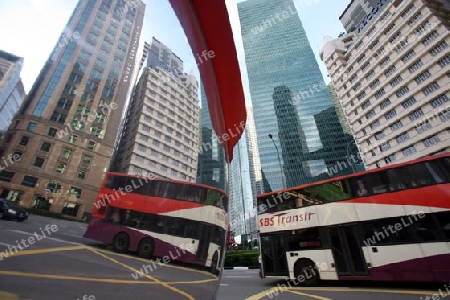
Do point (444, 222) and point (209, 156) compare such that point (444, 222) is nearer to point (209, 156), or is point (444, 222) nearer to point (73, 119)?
point (209, 156)

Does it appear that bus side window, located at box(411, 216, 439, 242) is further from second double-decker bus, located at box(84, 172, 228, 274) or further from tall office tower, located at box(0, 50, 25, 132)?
tall office tower, located at box(0, 50, 25, 132)

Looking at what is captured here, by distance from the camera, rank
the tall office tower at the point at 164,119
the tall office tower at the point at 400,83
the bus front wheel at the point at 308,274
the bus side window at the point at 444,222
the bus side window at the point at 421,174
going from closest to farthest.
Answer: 1. the tall office tower at the point at 164,119
2. the bus side window at the point at 444,222
3. the bus side window at the point at 421,174
4. the bus front wheel at the point at 308,274
5. the tall office tower at the point at 400,83

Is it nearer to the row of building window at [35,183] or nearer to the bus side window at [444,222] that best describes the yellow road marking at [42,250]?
the row of building window at [35,183]

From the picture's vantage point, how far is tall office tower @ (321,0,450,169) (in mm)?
27094

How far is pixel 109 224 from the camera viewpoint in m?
0.57

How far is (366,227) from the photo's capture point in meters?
6.61

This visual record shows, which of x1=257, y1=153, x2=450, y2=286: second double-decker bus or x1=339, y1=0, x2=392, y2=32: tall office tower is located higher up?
x1=339, y1=0, x2=392, y2=32: tall office tower

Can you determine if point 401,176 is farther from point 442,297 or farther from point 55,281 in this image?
point 55,281

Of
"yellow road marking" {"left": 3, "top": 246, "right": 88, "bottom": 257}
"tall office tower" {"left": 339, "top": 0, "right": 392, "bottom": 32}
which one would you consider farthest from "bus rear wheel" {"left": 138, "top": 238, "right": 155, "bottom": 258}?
"tall office tower" {"left": 339, "top": 0, "right": 392, "bottom": 32}

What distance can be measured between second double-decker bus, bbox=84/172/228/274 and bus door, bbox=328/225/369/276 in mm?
7424

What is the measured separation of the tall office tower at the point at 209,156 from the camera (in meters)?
0.91

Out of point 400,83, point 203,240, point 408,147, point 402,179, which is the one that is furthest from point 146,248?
point 400,83

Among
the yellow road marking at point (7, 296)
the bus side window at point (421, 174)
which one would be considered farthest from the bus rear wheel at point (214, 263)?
the bus side window at point (421, 174)

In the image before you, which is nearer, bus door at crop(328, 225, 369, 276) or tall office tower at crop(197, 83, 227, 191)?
tall office tower at crop(197, 83, 227, 191)
